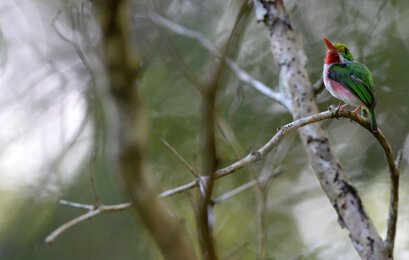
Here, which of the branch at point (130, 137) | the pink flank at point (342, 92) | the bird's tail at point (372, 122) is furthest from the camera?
the pink flank at point (342, 92)

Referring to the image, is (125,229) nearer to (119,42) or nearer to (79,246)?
(79,246)

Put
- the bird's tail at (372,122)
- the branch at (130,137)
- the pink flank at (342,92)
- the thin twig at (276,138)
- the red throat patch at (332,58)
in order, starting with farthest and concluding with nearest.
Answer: the red throat patch at (332,58) < the pink flank at (342,92) < the bird's tail at (372,122) < the thin twig at (276,138) < the branch at (130,137)

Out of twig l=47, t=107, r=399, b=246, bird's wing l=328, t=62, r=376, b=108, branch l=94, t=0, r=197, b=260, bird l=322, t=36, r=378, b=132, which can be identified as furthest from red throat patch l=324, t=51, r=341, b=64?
branch l=94, t=0, r=197, b=260

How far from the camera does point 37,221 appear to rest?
4836 millimetres

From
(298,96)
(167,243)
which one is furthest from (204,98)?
(298,96)

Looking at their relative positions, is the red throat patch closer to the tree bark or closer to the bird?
the bird

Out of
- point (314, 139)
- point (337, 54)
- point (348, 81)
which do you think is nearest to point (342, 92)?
point (348, 81)

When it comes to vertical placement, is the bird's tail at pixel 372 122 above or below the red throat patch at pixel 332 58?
below

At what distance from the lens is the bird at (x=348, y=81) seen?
2500 mm

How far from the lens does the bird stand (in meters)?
2.50

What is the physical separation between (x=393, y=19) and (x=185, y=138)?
3161 millimetres

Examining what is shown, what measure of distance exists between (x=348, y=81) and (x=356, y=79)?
5 centimetres

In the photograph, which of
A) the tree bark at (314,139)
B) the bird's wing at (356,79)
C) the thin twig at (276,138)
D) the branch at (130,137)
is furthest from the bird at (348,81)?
the branch at (130,137)

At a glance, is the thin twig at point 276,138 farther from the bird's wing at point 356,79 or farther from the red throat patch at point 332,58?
the red throat patch at point 332,58
